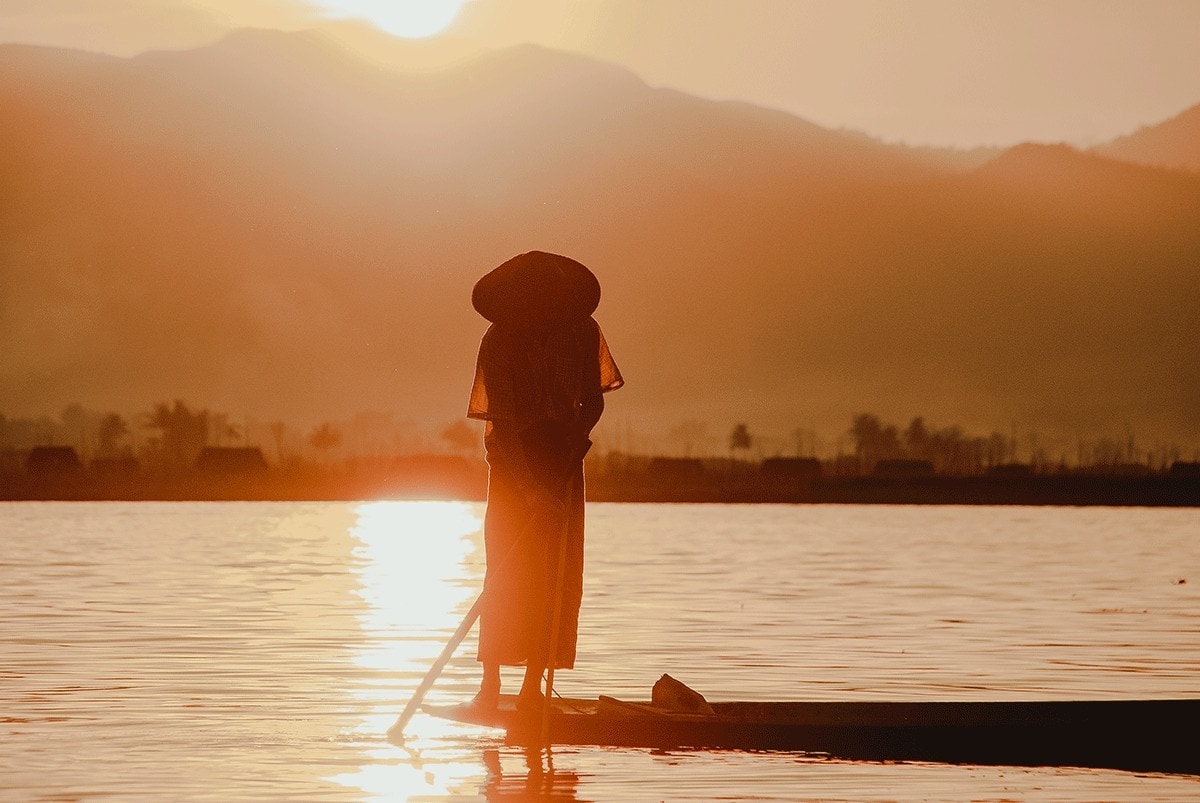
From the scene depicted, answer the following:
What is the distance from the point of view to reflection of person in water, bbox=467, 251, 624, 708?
12.2 meters

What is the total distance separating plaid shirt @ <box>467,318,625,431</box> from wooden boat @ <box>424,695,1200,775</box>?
1.86 meters

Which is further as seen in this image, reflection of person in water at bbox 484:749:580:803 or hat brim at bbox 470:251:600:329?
hat brim at bbox 470:251:600:329

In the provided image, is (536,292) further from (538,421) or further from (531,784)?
(531,784)

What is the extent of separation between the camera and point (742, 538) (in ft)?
255

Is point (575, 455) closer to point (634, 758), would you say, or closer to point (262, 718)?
point (634, 758)

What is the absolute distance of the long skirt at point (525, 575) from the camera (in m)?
12.3

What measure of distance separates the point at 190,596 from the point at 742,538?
1914 inches

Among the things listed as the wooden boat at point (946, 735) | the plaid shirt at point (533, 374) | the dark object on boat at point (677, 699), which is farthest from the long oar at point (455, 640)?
the dark object on boat at point (677, 699)

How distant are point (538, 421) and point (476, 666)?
634cm

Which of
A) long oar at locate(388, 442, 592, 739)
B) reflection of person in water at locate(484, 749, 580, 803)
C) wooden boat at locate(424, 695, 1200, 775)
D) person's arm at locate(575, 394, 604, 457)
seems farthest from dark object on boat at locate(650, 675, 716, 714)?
person's arm at locate(575, 394, 604, 457)

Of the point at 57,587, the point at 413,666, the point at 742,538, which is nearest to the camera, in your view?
the point at 413,666

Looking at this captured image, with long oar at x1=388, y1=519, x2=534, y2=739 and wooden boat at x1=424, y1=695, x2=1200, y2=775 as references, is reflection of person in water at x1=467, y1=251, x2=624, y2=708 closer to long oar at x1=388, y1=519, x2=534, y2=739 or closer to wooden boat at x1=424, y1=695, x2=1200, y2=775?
long oar at x1=388, y1=519, x2=534, y2=739

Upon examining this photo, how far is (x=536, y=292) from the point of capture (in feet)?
40.3

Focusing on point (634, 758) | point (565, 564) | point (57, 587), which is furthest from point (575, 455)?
point (57, 587)
